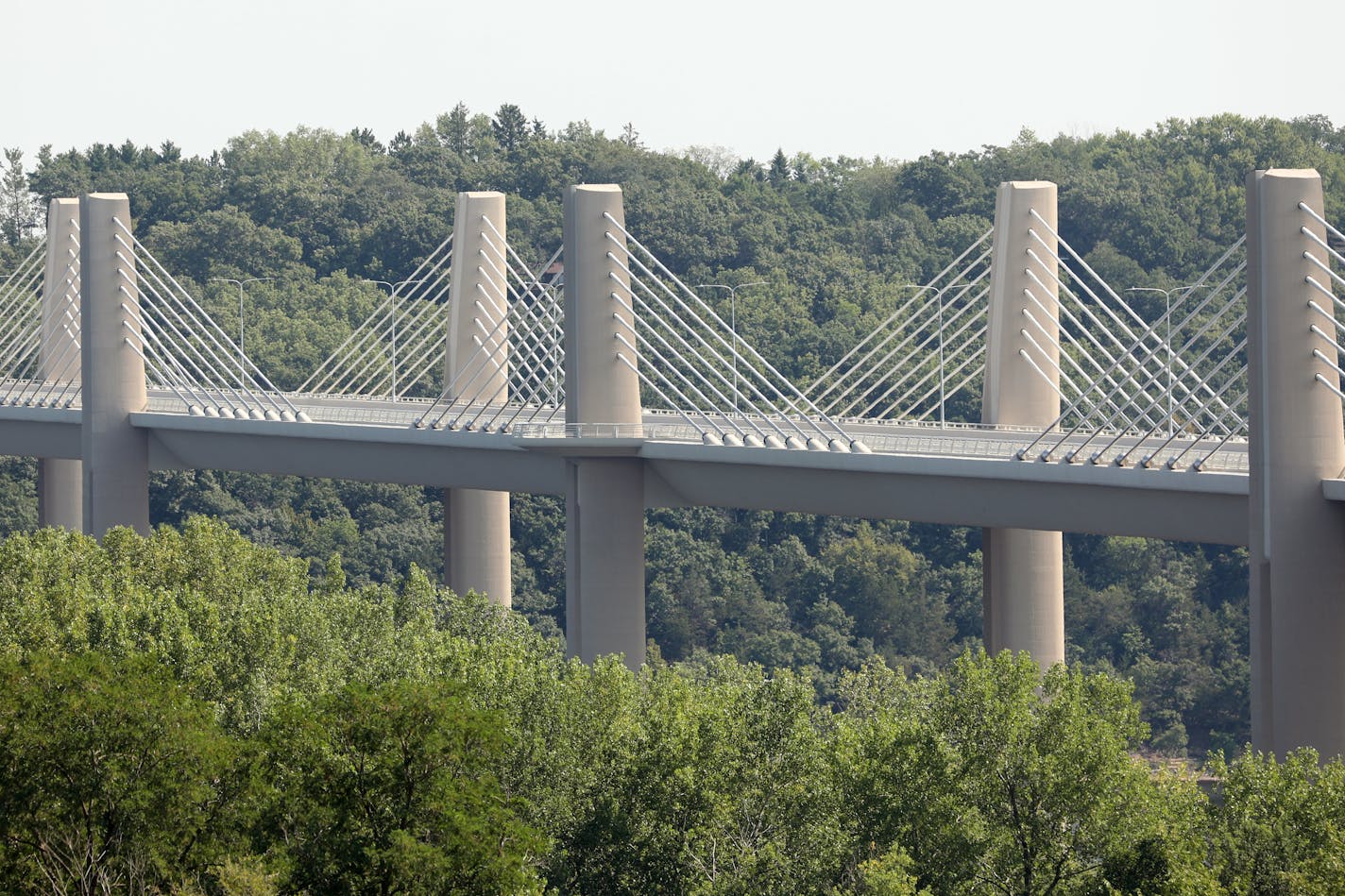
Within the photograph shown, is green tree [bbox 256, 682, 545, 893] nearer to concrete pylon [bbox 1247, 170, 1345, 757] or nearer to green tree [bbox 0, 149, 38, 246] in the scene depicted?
concrete pylon [bbox 1247, 170, 1345, 757]

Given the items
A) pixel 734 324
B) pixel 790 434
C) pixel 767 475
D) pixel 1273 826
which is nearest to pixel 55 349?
pixel 734 324

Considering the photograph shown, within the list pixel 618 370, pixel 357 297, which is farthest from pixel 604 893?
pixel 357 297

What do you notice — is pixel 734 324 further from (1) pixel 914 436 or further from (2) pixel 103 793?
(2) pixel 103 793

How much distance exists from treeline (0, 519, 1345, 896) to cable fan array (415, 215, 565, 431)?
2280cm

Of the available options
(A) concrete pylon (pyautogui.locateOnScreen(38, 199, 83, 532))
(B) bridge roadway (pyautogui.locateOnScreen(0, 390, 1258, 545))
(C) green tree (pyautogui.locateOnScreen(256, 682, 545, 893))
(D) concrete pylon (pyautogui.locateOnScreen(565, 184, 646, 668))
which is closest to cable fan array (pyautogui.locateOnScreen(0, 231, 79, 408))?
(A) concrete pylon (pyautogui.locateOnScreen(38, 199, 83, 532))

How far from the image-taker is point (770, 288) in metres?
102

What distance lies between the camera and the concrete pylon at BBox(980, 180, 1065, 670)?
51719 millimetres

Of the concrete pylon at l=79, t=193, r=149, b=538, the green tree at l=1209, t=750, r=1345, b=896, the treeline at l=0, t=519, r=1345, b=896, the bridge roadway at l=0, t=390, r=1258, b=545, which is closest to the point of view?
the green tree at l=1209, t=750, r=1345, b=896

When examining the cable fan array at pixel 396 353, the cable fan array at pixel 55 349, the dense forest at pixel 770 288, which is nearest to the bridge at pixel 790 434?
the cable fan array at pixel 55 349

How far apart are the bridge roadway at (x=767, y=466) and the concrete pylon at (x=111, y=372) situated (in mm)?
734

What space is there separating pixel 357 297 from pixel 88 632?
63.4 m

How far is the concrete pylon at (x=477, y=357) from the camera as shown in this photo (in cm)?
6412

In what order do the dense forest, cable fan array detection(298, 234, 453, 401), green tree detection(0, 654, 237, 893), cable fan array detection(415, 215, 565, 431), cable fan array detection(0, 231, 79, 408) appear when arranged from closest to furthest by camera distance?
green tree detection(0, 654, 237, 893) < cable fan array detection(415, 215, 565, 431) < cable fan array detection(298, 234, 453, 401) < cable fan array detection(0, 231, 79, 408) < the dense forest

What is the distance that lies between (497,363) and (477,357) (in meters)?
1.44
